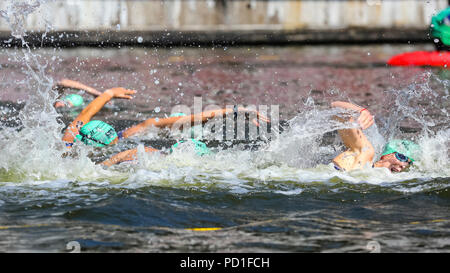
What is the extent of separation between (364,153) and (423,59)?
32.1 ft

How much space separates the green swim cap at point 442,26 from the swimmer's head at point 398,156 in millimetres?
8392

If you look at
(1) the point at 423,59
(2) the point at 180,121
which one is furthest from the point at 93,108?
(1) the point at 423,59

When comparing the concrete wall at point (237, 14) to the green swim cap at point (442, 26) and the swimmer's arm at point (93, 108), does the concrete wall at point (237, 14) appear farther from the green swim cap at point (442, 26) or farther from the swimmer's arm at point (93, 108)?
the swimmer's arm at point (93, 108)

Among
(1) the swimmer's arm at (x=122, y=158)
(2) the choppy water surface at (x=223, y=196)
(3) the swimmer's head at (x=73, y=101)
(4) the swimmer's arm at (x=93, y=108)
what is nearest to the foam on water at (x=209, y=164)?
(2) the choppy water surface at (x=223, y=196)

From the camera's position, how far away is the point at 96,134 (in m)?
6.76

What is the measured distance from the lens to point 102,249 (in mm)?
4250

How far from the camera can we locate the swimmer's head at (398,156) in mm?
6481

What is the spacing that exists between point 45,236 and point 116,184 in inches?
54.5

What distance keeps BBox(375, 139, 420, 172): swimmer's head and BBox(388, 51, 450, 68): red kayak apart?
9.00m

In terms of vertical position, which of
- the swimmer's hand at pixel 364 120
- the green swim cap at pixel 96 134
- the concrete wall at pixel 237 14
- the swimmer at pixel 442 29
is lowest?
the green swim cap at pixel 96 134

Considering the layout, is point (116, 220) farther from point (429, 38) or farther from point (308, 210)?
point (429, 38)

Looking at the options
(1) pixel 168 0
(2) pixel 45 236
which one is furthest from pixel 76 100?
(1) pixel 168 0

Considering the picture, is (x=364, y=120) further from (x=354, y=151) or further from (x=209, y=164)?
(x=209, y=164)

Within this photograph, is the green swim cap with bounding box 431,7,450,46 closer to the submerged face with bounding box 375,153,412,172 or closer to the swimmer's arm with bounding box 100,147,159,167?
the submerged face with bounding box 375,153,412,172
